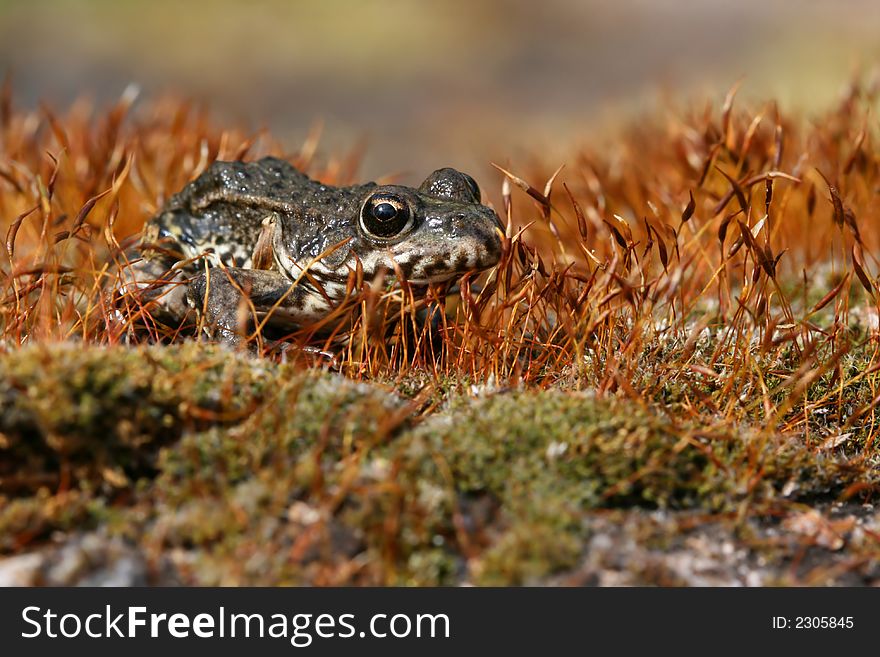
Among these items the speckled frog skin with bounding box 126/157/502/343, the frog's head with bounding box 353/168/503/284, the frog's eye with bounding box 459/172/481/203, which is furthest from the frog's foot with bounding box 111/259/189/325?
the frog's eye with bounding box 459/172/481/203

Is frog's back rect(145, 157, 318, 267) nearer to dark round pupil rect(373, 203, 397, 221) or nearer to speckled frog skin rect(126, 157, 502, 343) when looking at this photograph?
Answer: speckled frog skin rect(126, 157, 502, 343)

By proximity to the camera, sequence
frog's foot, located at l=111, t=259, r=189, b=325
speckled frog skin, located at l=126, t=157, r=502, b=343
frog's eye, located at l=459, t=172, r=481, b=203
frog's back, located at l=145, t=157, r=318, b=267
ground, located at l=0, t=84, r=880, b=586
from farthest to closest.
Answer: frog's back, located at l=145, t=157, r=318, b=267 → frog's eye, located at l=459, t=172, r=481, b=203 → speckled frog skin, located at l=126, t=157, r=502, b=343 → frog's foot, located at l=111, t=259, r=189, b=325 → ground, located at l=0, t=84, r=880, b=586

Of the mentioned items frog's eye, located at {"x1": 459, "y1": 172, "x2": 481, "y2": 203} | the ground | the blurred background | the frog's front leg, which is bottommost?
the ground

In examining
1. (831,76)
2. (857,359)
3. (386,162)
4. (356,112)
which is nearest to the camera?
(857,359)

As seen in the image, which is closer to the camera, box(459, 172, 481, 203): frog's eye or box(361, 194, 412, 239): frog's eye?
box(361, 194, 412, 239): frog's eye

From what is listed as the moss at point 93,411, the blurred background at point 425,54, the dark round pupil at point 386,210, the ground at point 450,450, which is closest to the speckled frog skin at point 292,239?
the dark round pupil at point 386,210

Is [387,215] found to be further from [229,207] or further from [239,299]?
[229,207]

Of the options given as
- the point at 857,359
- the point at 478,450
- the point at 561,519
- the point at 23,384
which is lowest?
the point at 561,519
